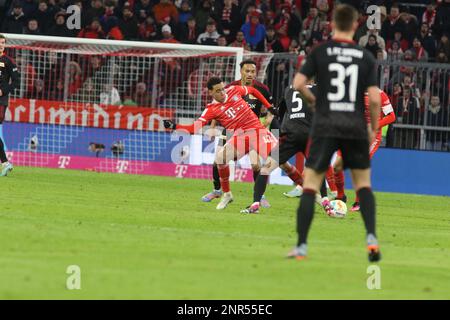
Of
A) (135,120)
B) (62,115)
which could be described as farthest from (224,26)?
(62,115)

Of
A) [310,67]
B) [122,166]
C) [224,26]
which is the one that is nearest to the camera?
Answer: [310,67]

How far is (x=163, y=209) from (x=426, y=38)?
1468 cm

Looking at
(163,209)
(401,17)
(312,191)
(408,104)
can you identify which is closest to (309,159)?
(312,191)

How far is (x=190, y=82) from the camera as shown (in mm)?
29281

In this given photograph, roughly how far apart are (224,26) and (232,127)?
12.7m

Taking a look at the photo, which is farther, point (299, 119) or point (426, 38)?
point (426, 38)

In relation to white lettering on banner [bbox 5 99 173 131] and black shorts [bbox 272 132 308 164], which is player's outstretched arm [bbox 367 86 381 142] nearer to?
black shorts [bbox 272 132 308 164]

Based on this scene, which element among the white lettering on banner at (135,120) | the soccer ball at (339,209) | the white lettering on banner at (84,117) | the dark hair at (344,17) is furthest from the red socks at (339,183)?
the white lettering on banner at (84,117)

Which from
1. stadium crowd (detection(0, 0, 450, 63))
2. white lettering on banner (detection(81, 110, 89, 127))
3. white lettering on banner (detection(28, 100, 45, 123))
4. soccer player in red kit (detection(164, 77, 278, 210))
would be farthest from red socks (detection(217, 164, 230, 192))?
stadium crowd (detection(0, 0, 450, 63))

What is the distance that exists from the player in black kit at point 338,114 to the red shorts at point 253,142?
688cm

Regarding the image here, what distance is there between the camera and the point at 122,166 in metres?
28.0

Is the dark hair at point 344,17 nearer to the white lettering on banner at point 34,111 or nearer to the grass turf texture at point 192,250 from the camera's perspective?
the grass turf texture at point 192,250

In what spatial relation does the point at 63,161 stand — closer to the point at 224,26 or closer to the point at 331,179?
the point at 224,26
